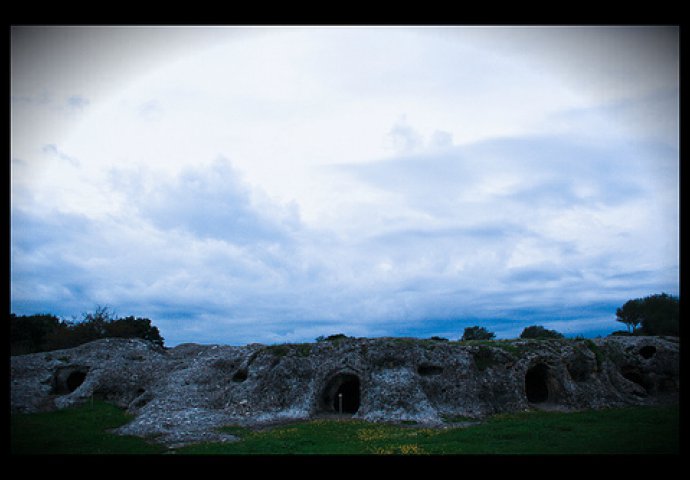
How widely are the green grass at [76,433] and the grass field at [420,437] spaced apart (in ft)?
0.19

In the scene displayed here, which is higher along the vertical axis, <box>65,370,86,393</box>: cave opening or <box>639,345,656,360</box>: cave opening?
<box>639,345,656,360</box>: cave opening

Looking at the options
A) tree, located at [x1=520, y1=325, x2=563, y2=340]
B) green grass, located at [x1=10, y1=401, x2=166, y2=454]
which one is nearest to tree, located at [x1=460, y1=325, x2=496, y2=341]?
tree, located at [x1=520, y1=325, x2=563, y2=340]

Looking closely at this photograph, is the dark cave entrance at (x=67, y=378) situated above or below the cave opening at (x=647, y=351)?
below

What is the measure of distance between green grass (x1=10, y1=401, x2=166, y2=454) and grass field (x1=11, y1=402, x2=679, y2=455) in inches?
2.3

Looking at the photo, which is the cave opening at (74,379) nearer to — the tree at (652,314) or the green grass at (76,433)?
the green grass at (76,433)

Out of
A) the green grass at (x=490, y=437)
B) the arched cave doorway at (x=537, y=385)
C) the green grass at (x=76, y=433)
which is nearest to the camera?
the green grass at (x=490, y=437)

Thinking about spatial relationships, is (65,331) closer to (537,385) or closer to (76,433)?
(76,433)

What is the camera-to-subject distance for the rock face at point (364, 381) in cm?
3600

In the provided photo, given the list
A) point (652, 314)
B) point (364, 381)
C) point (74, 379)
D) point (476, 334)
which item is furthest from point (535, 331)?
point (74, 379)

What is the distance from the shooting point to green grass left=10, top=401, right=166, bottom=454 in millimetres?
26234

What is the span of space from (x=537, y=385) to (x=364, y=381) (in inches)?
705

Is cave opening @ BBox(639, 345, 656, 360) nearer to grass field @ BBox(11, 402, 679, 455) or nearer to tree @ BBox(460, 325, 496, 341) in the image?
grass field @ BBox(11, 402, 679, 455)

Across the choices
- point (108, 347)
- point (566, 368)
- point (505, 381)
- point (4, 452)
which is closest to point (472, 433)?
point (505, 381)

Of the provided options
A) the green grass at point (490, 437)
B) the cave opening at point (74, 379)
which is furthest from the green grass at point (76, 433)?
the cave opening at point (74, 379)
